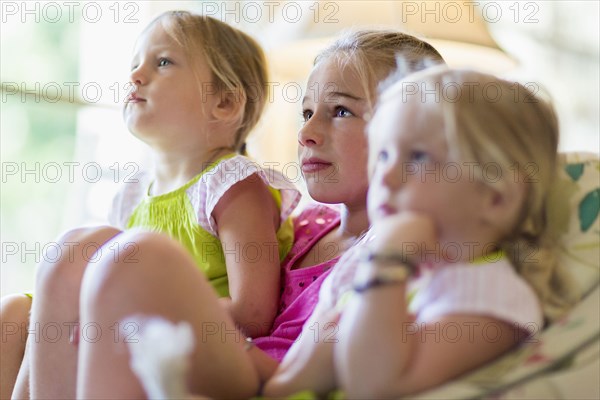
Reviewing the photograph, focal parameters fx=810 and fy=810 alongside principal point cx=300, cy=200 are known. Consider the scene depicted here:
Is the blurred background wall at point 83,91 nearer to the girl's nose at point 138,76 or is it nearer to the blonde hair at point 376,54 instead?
the girl's nose at point 138,76

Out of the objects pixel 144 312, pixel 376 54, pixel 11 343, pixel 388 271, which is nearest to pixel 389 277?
pixel 388 271

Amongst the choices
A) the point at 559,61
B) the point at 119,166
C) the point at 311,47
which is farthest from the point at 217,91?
the point at 559,61

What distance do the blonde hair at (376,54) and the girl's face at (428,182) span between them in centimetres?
31

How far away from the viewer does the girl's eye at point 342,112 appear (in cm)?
107

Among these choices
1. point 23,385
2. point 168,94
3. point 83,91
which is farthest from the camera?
point 83,91

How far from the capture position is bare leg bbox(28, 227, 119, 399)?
861 mm

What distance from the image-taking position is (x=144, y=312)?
2.28ft

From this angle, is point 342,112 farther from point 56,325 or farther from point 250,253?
point 56,325

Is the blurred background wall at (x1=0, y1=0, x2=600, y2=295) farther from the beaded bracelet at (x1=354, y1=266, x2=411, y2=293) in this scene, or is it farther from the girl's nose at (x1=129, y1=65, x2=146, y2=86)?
the beaded bracelet at (x1=354, y1=266, x2=411, y2=293)

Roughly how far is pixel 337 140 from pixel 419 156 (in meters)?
0.35

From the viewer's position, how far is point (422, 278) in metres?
0.79

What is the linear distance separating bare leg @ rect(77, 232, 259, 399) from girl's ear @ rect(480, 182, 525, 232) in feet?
0.84

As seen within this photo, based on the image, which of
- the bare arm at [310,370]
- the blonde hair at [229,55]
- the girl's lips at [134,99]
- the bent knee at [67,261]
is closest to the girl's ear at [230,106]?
the blonde hair at [229,55]

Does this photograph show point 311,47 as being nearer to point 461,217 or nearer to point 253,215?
point 253,215
